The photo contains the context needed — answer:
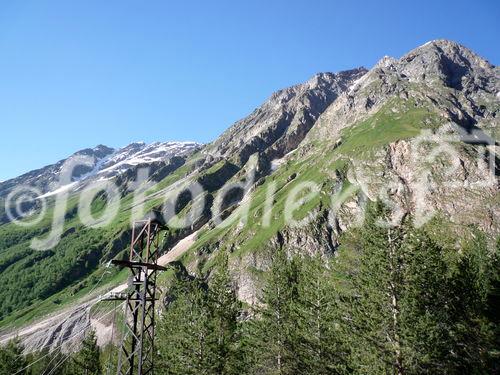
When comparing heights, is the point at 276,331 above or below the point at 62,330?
below

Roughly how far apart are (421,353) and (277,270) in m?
16.3

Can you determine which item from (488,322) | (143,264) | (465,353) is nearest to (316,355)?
(465,353)

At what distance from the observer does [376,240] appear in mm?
30906

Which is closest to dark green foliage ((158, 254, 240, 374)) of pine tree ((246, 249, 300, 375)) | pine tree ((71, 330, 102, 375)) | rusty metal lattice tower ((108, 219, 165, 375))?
pine tree ((246, 249, 300, 375))

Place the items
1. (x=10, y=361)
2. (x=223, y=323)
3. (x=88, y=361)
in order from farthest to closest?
(x=10, y=361)
(x=88, y=361)
(x=223, y=323)

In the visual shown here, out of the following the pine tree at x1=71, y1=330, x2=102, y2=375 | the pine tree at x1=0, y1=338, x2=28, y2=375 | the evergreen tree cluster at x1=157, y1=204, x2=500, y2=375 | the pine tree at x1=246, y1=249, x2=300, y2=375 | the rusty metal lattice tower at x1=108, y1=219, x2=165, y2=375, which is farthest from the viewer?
the pine tree at x1=0, y1=338, x2=28, y2=375

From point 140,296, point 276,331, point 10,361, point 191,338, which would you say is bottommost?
point 276,331

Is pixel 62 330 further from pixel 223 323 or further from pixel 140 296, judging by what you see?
pixel 140 296

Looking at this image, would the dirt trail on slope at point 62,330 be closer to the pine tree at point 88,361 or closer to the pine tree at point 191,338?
the pine tree at point 88,361

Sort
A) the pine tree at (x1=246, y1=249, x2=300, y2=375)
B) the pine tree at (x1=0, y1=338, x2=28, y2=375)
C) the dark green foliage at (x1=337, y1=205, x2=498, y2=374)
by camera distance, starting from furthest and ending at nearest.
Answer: the pine tree at (x1=0, y1=338, x2=28, y2=375) → the pine tree at (x1=246, y1=249, x2=300, y2=375) → the dark green foliage at (x1=337, y1=205, x2=498, y2=374)

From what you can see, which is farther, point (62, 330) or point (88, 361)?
point (62, 330)

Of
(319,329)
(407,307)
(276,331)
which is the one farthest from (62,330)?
(407,307)

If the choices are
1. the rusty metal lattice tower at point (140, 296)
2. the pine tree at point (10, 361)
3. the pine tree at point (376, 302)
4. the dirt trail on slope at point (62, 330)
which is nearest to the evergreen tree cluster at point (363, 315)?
the pine tree at point (376, 302)

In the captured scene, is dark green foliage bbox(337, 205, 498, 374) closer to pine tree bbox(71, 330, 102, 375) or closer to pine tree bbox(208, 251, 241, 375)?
pine tree bbox(208, 251, 241, 375)
